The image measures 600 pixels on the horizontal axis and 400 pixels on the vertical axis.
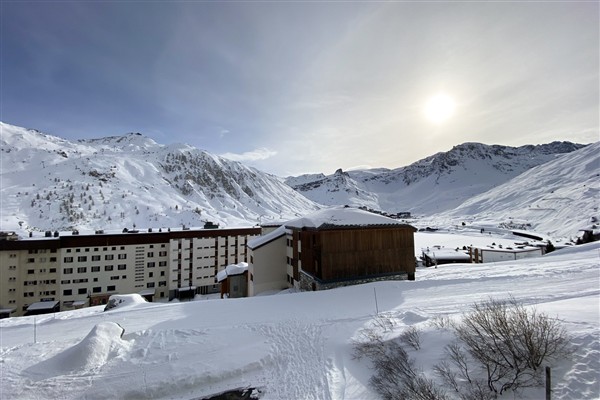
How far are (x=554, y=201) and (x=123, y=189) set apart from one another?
Result: 167729 millimetres

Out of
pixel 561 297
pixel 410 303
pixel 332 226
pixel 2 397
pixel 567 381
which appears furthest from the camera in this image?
pixel 332 226

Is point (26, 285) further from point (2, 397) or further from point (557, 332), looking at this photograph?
point (557, 332)

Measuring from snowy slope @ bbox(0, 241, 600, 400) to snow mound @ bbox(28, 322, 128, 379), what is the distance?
4cm

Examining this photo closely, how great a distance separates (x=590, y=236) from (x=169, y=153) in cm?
18314

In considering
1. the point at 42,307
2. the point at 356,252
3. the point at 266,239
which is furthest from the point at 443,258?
the point at 42,307

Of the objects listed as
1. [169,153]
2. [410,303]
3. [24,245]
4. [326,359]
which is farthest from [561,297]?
[169,153]

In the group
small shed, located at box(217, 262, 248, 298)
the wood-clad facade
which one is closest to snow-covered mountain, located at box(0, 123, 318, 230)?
small shed, located at box(217, 262, 248, 298)

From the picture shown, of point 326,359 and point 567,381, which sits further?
point 326,359

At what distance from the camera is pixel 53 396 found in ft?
27.8

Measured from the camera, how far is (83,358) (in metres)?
9.74

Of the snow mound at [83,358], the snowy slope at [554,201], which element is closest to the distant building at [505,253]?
the snowy slope at [554,201]

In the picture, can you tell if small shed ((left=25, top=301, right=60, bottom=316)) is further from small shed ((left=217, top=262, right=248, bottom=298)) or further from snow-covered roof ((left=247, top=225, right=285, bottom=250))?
snow-covered roof ((left=247, top=225, right=285, bottom=250))

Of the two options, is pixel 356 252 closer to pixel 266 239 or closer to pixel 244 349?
pixel 266 239

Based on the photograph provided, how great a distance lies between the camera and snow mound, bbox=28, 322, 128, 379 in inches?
371
